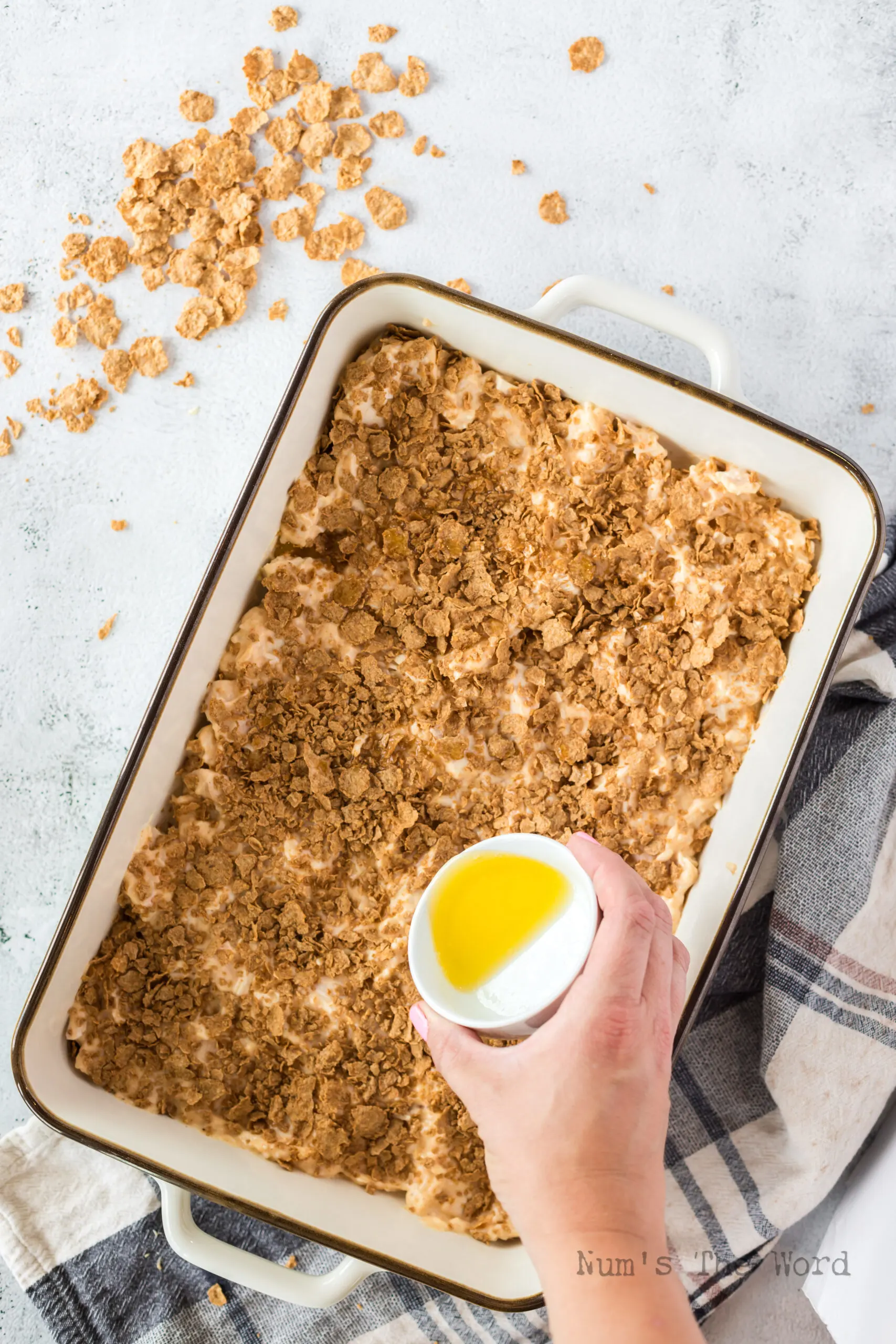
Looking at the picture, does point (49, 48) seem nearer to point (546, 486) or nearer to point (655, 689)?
point (546, 486)

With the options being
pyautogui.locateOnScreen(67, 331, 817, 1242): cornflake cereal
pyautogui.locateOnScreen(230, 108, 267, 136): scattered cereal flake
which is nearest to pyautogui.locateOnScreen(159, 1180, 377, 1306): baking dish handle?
pyautogui.locateOnScreen(67, 331, 817, 1242): cornflake cereal

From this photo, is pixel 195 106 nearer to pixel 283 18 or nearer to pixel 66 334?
pixel 283 18

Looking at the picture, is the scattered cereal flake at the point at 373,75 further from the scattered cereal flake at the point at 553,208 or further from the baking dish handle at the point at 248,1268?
the baking dish handle at the point at 248,1268

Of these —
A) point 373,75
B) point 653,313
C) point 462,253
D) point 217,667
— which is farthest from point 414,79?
point 217,667

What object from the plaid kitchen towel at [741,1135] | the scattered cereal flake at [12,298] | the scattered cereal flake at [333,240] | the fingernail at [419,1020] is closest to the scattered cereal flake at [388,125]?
the scattered cereal flake at [333,240]

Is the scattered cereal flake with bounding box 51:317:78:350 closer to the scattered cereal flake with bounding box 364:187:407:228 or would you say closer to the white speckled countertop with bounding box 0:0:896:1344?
the white speckled countertop with bounding box 0:0:896:1344
